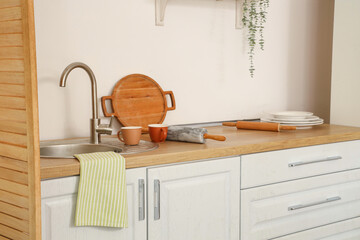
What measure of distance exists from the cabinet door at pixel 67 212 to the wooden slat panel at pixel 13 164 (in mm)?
100

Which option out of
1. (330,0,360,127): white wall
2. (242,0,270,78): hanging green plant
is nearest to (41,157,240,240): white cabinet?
(242,0,270,78): hanging green plant

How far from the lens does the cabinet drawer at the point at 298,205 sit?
6.51ft

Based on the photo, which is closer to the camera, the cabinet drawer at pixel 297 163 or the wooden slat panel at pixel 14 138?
the wooden slat panel at pixel 14 138

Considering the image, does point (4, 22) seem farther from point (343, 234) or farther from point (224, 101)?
point (343, 234)

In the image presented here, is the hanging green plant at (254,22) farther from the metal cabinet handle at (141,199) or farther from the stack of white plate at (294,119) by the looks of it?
the metal cabinet handle at (141,199)

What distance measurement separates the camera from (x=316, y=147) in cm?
216

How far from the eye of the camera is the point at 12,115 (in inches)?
55.9

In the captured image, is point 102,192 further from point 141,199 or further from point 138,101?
point 138,101

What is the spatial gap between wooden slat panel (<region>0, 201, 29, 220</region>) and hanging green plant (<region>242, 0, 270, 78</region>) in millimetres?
1522

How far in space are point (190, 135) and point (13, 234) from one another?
81 cm

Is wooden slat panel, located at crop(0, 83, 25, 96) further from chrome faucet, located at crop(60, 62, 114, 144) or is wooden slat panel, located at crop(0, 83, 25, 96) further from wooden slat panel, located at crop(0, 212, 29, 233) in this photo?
chrome faucet, located at crop(60, 62, 114, 144)

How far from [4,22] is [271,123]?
1.39m

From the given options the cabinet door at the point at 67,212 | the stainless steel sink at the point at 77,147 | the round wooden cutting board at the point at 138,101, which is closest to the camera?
the cabinet door at the point at 67,212

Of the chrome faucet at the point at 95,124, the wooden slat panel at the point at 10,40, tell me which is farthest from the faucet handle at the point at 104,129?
the wooden slat panel at the point at 10,40
